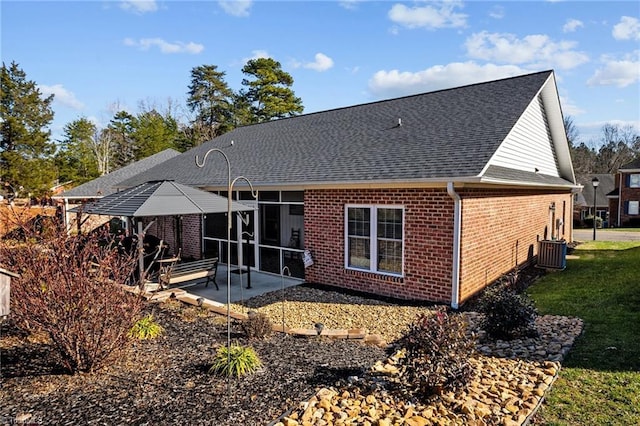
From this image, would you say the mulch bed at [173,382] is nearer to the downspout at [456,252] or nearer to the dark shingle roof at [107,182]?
the downspout at [456,252]

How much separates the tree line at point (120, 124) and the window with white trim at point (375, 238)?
27.5m

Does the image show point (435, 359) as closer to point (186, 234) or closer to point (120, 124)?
point (186, 234)

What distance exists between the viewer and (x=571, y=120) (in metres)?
51.5

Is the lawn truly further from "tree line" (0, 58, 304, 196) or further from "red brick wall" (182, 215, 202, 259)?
"tree line" (0, 58, 304, 196)

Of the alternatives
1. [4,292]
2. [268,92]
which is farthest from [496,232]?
[268,92]

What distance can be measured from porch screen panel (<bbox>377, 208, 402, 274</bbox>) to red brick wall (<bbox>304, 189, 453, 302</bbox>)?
0.21 m

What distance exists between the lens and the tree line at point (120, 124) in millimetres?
27625

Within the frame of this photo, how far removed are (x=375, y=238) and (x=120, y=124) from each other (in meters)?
48.3

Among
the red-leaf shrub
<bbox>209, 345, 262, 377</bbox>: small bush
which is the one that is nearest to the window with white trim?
<bbox>209, 345, 262, 377</bbox>: small bush

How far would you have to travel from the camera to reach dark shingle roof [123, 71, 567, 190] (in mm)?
8484

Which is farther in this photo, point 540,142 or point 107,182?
point 107,182

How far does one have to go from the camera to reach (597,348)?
5773 mm

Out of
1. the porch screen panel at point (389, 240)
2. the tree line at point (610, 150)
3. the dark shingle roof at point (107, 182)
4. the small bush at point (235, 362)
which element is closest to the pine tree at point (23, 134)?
the dark shingle roof at point (107, 182)

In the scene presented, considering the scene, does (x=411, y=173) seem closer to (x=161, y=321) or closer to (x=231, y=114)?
(x=161, y=321)
